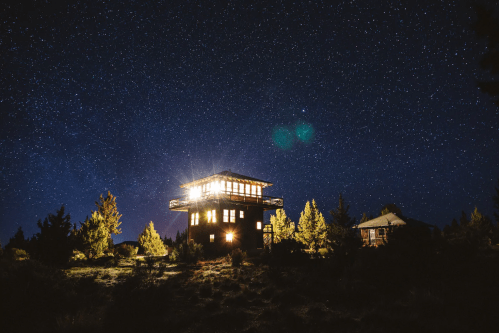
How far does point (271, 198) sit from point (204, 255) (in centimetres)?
1029

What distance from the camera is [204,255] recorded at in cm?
2777

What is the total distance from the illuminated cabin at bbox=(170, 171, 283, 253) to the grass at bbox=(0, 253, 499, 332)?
52.3ft

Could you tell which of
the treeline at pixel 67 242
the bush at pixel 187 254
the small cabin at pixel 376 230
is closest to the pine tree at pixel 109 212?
the treeline at pixel 67 242

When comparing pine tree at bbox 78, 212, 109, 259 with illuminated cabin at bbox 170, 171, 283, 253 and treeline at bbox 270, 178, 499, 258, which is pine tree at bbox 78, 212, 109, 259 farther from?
treeline at bbox 270, 178, 499, 258

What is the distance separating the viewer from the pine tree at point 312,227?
3719 cm

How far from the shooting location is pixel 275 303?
10.3 meters

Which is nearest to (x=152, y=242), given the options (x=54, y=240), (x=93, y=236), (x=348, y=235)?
(x=93, y=236)

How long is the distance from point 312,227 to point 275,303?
28854mm

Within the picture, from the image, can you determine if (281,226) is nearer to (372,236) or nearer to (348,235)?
(372,236)

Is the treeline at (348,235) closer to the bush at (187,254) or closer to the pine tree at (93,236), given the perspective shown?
the bush at (187,254)

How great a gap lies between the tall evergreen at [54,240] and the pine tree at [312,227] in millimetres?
27695

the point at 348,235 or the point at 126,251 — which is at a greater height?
the point at 348,235

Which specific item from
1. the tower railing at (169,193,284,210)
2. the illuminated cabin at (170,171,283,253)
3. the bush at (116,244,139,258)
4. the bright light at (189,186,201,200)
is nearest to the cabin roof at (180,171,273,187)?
the illuminated cabin at (170,171,283,253)

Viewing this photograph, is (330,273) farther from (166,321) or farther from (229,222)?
(229,222)
